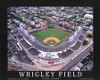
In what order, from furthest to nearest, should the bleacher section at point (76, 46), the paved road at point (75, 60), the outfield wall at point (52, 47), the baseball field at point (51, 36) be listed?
the baseball field at point (51, 36) → the bleacher section at point (76, 46) → the outfield wall at point (52, 47) → the paved road at point (75, 60)

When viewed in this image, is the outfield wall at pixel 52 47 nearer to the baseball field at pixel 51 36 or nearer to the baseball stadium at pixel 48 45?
the baseball stadium at pixel 48 45

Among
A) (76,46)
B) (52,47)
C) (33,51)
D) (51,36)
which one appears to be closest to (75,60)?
(76,46)

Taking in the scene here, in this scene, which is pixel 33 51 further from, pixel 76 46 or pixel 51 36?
pixel 76 46

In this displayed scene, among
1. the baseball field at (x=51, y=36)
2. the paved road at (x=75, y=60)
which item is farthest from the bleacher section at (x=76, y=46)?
the baseball field at (x=51, y=36)

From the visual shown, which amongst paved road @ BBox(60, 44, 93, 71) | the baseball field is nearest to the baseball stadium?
the baseball field

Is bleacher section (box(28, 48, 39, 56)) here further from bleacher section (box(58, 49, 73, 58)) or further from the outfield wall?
bleacher section (box(58, 49, 73, 58))

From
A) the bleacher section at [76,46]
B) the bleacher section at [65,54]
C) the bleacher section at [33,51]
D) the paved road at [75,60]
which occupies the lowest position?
the paved road at [75,60]

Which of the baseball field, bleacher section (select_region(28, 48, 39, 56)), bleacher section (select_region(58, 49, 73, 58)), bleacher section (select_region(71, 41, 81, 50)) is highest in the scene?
the baseball field

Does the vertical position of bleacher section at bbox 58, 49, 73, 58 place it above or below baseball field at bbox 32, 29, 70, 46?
below

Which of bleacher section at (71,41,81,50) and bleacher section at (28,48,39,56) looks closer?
bleacher section at (28,48,39,56)
